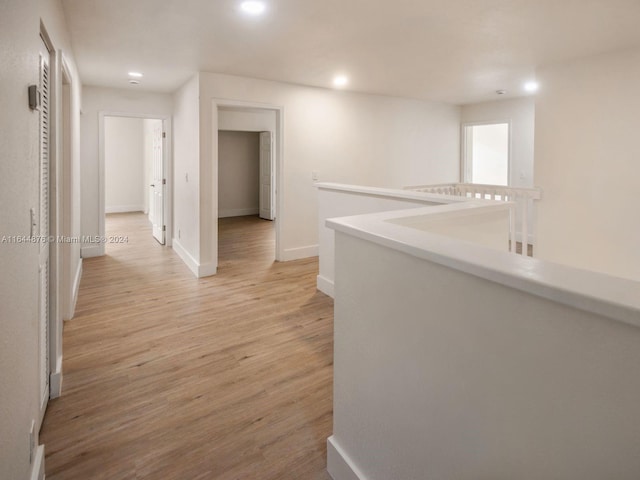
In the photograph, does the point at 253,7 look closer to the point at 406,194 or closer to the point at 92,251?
the point at 406,194

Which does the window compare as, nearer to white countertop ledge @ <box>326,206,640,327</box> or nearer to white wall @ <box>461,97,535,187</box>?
white wall @ <box>461,97,535,187</box>

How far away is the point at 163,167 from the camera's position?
621 cm

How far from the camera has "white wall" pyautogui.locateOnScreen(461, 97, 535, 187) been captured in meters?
6.43

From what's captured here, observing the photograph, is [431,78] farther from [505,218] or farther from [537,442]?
[537,442]

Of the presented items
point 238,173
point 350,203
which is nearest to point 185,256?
point 350,203

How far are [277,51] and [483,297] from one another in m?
3.50

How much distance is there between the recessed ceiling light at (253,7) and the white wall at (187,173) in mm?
1985

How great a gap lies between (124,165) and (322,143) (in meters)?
6.53

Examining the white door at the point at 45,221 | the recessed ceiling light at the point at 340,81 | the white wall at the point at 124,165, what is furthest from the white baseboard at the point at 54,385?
the white wall at the point at 124,165

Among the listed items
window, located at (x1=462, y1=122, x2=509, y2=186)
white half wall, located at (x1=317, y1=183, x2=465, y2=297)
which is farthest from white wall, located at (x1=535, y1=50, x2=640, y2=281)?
window, located at (x1=462, y1=122, x2=509, y2=186)

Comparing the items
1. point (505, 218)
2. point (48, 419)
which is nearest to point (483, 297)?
point (505, 218)

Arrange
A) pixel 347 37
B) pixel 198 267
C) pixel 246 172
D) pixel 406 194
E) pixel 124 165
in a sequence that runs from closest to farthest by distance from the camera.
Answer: pixel 406 194 < pixel 347 37 < pixel 198 267 < pixel 124 165 < pixel 246 172

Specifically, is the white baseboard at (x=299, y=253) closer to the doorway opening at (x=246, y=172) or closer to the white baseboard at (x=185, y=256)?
the white baseboard at (x=185, y=256)

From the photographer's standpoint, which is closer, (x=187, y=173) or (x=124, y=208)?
(x=187, y=173)
